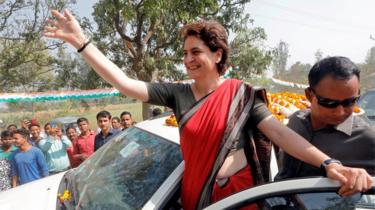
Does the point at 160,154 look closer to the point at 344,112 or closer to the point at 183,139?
the point at 183,139

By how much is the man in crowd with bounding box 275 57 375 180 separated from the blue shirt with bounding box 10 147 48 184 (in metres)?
3.43

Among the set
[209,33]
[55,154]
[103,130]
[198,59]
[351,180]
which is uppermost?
[209,33]

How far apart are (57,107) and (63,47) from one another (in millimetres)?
14098

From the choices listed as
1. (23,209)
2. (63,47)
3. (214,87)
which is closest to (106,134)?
(23,209)

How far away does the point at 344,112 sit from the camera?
1.50 metres

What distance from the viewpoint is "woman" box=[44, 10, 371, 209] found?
163cm

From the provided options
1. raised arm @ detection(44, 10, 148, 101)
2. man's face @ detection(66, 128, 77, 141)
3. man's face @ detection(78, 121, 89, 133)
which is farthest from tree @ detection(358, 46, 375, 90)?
raised arm @ detection(44, 10, 148, 101)

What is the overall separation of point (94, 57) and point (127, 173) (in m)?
0.70

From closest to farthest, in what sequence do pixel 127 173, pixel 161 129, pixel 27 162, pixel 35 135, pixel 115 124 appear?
pixel 127 173 < pixel 161 129 < pixel 27 162 < pixel 35 135 < pixel 115 124

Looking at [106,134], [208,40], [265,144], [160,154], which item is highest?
[208,40]

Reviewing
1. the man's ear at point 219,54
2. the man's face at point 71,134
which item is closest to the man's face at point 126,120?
the man's face at point 71,134

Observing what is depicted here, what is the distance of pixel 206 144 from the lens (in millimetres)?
1630

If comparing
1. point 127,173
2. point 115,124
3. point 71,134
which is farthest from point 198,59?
point 71,134

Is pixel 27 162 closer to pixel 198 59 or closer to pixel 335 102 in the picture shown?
pixel 198 59
